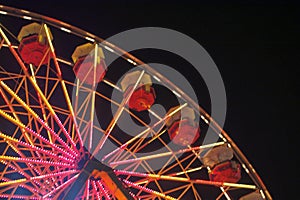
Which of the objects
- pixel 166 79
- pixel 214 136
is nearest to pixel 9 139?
A: pixel 166 79

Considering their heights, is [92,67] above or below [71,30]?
below

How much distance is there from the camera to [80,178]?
877cm

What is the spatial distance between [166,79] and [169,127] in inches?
47.4

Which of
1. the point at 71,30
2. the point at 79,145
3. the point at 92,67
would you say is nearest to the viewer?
the point at 79,145

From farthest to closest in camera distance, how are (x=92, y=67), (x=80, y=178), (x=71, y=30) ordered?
(x=92, y=67) → (x=71, y=30) → (x=80, y=178)

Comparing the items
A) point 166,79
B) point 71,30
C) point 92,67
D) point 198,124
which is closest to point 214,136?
point 198,124

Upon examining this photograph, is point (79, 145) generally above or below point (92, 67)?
below

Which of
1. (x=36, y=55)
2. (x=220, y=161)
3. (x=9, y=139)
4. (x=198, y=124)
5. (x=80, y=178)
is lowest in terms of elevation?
(x=220, y=161)

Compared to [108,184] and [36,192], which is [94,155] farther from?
[36,192]

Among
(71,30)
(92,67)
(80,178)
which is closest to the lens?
(80,178)

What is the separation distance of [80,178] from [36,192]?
3.83 ft

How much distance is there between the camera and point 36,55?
412 inches

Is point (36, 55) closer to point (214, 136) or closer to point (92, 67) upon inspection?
point (92, 67)

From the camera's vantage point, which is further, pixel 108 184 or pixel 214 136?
pixel 214 136
